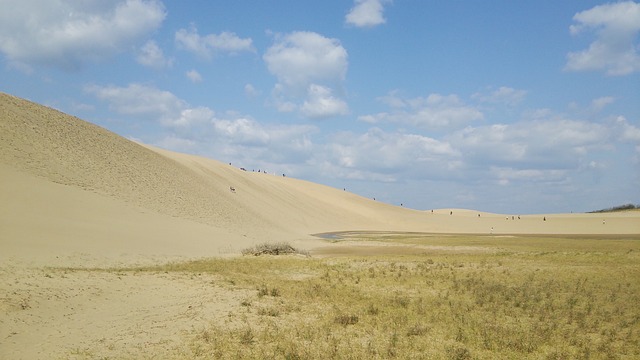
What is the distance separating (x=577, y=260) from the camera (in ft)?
103

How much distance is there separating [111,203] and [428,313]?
37.1m

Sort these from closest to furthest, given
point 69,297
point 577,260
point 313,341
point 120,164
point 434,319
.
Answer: point 313,341 → point 434,319 → point 69,297 → point 577,260 → point 120,164

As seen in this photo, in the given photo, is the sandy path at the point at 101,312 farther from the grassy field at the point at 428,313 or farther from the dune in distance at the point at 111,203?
the dune in distance at the point at 111,203

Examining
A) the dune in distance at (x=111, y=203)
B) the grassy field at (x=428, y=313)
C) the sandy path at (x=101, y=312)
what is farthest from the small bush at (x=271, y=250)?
the sandy path at (x=101, y=312)

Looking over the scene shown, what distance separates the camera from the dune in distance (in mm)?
31906

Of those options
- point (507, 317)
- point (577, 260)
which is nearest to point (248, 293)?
point (507, 317)

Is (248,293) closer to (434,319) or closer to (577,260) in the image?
(434,319)

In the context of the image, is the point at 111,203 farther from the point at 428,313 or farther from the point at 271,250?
the point at 428,313

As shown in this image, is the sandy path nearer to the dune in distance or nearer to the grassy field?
the grassy field

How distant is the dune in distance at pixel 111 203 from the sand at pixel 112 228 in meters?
0.17

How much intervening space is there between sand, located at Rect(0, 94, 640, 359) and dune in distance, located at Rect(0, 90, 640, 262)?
17 cm

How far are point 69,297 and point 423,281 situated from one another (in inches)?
605

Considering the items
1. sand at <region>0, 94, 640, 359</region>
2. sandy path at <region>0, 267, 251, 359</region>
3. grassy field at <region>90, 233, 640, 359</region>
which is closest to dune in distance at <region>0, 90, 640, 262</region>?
sand at <region>0, 94, 640, 359</region>

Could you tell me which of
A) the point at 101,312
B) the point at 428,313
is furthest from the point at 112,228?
the point at 428,313
